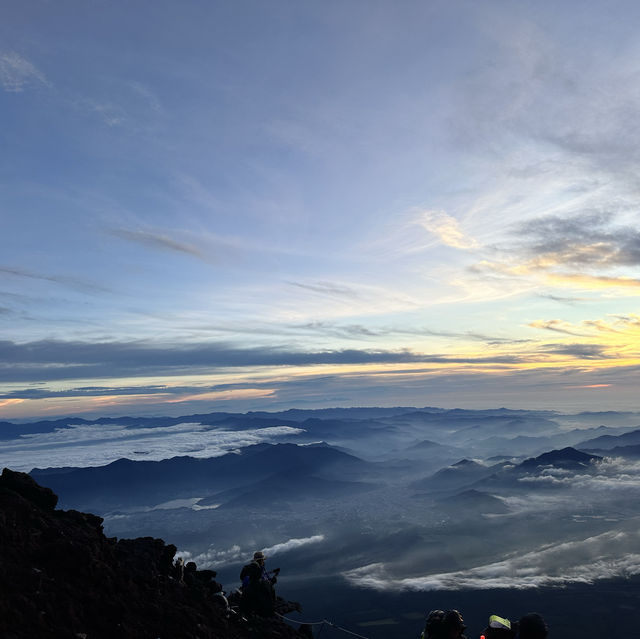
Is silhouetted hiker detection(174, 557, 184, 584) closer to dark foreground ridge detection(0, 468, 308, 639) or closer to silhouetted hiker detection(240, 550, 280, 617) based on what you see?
dark foreground ridge detection(0, 468, 308, 639)

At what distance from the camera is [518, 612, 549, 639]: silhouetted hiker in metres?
8.87

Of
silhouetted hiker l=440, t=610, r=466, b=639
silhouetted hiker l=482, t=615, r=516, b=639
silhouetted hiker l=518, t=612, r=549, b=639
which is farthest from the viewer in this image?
silhouetted hiker l=440, t=610, r=466, b=639

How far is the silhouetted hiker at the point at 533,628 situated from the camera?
887 cm

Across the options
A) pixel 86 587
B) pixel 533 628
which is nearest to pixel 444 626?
pixel 533 628

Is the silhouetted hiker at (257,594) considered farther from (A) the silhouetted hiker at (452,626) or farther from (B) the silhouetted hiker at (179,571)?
(A) the silhouetted hiker at (452,626)

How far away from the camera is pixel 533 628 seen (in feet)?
29.3

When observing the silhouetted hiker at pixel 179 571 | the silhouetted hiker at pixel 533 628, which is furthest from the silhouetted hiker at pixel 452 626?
the silhouetted hiker at pixel 179 571

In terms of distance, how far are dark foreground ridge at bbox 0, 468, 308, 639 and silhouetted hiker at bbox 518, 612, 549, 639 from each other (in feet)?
50.0

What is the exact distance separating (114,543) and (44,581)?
8.99 metres

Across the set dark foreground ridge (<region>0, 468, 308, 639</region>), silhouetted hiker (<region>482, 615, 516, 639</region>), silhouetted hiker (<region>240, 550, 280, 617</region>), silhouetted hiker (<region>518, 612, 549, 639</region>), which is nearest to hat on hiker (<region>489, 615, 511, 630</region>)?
silhouetted hiker (<region>482, 615, 516, 639</region>)

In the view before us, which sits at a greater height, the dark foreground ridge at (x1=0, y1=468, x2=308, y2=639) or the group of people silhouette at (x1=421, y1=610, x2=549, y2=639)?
the group of people silhouette at (x1=421, y1=610, x2=549, y2=639)

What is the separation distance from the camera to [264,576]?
26375mm

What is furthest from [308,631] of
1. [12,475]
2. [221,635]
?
[12,475]

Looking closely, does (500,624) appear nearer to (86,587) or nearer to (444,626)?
(444,626)
